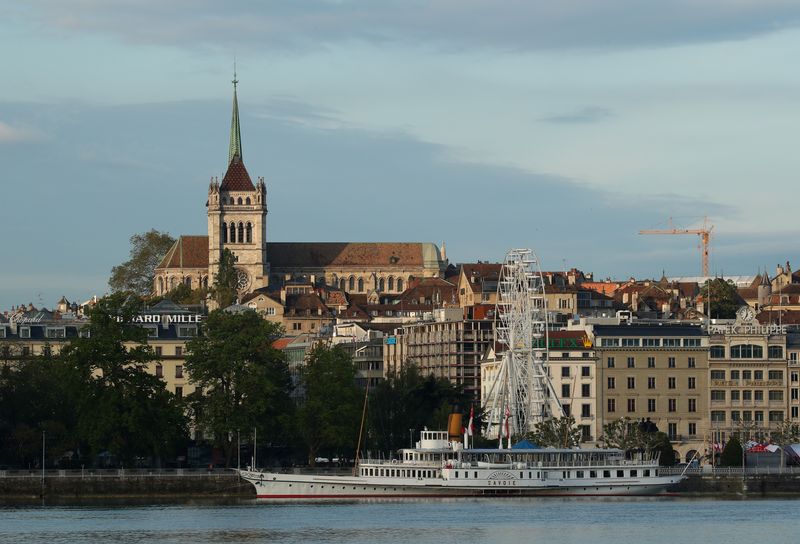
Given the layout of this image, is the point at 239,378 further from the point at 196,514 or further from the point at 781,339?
the point at 781,339

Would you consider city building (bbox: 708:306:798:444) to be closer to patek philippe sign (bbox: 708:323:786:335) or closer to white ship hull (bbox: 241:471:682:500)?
patek philippe sign (bbox: 708:323:786:335)

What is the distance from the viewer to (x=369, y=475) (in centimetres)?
13812

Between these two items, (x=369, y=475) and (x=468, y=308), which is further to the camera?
(x=468, y=308)

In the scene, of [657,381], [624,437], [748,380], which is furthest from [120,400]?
[748,380]

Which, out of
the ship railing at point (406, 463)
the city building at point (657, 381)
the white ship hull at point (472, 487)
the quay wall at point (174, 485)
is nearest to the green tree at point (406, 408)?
the city building at point (657, 381)

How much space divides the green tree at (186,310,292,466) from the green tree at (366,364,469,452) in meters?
7.75

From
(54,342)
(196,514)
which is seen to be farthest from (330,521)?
(54,342)

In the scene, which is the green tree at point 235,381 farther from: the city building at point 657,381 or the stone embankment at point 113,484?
the city building at point 657,381

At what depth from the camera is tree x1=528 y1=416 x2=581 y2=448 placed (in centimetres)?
14588

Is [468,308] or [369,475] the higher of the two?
[468,308]

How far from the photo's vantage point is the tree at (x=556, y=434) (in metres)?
146

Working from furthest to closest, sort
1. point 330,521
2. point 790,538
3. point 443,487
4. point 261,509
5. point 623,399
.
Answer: point 623,399, point 443,487, point 261,509, point 330,521, point 790,538

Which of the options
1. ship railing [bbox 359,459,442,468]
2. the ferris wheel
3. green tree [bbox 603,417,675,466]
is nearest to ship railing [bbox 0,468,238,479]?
ship railing [bbox 359,459,442,468]

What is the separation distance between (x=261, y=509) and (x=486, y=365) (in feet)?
168
